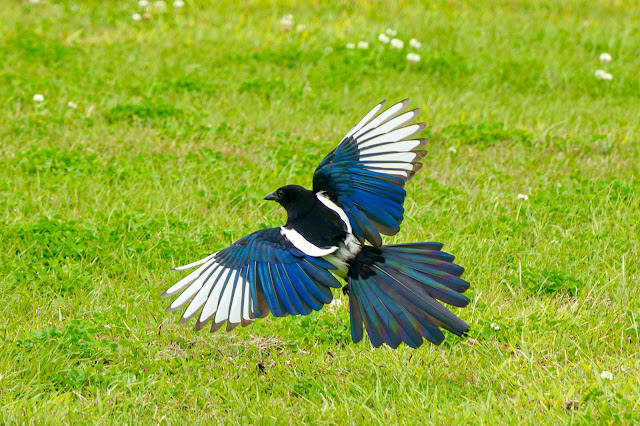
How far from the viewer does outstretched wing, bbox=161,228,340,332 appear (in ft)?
10.7

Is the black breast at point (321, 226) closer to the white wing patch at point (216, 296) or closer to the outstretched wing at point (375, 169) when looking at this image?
the outstretched wing at point (375, 169)

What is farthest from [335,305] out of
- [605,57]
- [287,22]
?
[605,57]

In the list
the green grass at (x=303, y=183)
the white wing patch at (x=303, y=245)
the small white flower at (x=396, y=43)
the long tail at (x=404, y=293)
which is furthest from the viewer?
the small white flower at (x=396, y=43)

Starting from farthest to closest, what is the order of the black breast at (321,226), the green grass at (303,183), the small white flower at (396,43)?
the small white flower at (396,43)
the black breast at (321,226)
the green grass at (303,183)

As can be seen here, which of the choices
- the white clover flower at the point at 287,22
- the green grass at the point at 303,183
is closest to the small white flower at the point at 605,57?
the green grass at the point at 303,183

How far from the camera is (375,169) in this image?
3.74 meters

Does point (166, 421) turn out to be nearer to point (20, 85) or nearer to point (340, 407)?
point (340, 407)

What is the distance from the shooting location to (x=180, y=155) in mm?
5957

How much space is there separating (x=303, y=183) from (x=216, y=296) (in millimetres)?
2297

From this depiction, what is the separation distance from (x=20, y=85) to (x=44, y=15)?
7.17ft

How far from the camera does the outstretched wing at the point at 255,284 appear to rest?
10.7ft

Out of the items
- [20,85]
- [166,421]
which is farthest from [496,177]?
[20,85]

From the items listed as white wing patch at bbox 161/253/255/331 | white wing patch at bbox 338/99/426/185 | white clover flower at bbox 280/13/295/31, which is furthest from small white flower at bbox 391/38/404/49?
white wing patch at bbox 161/253/255/331

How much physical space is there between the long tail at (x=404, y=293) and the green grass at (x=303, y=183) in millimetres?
247
